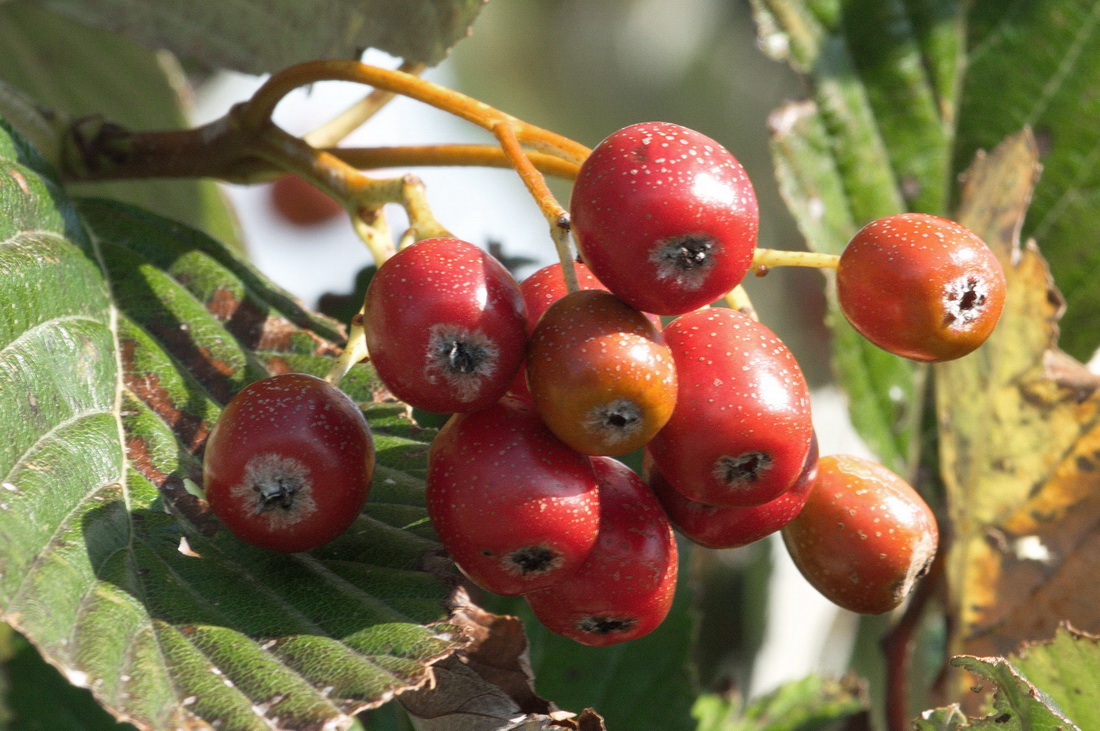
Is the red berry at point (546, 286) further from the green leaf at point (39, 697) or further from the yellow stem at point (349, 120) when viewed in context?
the green leaf at point (39, 697)

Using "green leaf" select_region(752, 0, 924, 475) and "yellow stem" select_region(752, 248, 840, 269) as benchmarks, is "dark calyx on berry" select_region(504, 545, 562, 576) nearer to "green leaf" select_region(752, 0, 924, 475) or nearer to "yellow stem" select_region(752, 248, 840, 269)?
"yellow stem" select_region(752, 248, 840, 269)

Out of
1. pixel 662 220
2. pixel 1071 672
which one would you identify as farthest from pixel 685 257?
pixel 1071 672

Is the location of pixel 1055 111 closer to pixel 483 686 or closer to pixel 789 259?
pixel 789 259

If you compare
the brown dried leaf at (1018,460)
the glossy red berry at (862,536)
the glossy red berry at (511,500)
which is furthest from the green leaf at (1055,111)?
the glossy red berry at (511,500)

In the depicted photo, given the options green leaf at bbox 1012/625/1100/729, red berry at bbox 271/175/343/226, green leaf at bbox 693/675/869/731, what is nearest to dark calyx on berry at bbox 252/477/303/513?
green leaf at bbox 1012/625/1100/729

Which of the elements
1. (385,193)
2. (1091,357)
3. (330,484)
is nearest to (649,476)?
(330,484)

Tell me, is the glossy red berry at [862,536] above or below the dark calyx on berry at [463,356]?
below
